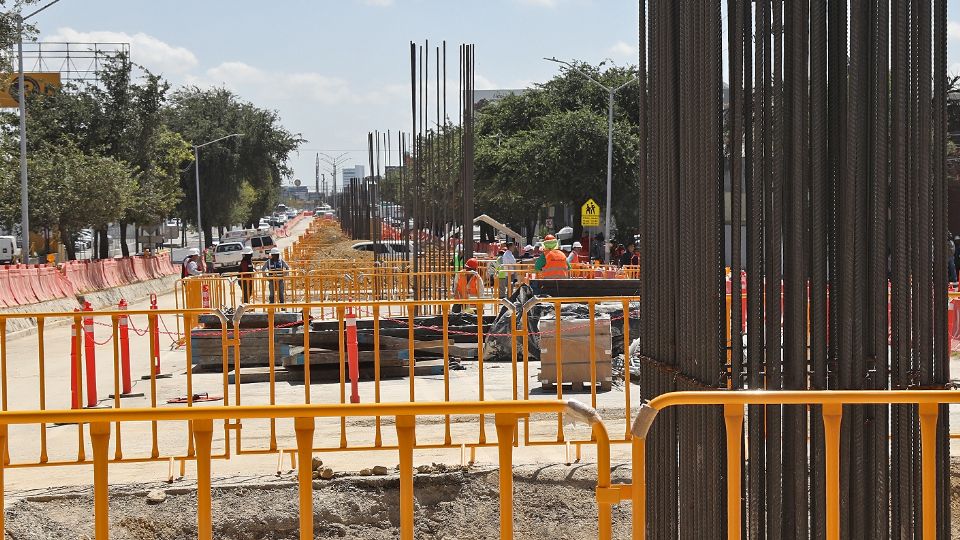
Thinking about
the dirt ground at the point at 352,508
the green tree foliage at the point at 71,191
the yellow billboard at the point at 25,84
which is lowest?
the dirt ground at the point at 352,508

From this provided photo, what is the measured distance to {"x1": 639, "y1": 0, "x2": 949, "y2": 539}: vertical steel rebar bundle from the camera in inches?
208

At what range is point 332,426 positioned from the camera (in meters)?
11.7

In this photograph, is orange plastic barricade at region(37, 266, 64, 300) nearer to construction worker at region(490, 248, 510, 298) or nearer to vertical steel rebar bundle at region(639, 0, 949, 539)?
construction worker at region(490, 248, 510, 298)

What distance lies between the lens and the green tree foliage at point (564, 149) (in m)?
53.8

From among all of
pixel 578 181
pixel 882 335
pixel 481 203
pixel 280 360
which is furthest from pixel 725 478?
pixel 481 203

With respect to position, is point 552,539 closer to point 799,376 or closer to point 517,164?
point 799,376

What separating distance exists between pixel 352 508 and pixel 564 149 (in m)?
45.8

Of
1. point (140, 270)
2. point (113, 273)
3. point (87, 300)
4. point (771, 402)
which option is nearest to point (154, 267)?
point (140, 270)

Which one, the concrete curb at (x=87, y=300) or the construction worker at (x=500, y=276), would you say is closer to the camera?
the construction worker at (x=500, y=276)

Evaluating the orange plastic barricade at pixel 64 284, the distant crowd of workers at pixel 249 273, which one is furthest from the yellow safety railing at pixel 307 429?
the orange plastic barricade at pixel 64 284

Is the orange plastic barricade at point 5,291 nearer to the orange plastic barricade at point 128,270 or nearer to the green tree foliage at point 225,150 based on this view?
the orange plastic barricade at point 128,270

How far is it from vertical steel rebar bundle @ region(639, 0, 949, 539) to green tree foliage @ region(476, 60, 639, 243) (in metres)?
47.6

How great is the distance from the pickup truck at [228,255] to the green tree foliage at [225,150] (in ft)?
55.6

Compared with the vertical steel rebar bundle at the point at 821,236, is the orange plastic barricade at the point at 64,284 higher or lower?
lower
